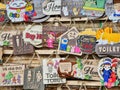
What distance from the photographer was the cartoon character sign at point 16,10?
1704 mm

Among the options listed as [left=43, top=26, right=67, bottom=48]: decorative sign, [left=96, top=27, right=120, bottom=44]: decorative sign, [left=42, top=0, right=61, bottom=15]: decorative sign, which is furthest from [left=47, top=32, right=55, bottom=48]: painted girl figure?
[left=96, top=27, right=120, bottom=44]: decorative sign

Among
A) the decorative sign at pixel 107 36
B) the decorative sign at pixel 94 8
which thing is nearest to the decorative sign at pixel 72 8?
the decorative sign at pixel 94 8

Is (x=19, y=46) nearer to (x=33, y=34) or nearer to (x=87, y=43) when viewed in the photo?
(x=33, y=34)

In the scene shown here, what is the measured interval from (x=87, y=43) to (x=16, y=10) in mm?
394

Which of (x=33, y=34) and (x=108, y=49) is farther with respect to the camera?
(x=33, y=34)

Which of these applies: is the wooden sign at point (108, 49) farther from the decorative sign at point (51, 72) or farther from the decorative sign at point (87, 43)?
the decorative sign at point (51, 72)

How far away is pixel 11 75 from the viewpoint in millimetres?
1708

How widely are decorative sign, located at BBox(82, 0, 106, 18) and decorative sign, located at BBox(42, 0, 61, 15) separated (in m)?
0.13

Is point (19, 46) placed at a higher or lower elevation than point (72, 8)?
lower

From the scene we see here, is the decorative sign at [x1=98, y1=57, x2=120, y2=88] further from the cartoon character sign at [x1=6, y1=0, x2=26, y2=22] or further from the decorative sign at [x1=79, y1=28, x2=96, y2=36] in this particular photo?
the cartoon character sign at [x1=6, y1=0, x2=26, y2=22]

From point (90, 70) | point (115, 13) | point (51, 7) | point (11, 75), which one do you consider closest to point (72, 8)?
point (51, 7)

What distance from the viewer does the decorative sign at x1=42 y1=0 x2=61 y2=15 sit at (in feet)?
5.43

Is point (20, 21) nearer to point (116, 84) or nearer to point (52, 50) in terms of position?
point (52, 50)

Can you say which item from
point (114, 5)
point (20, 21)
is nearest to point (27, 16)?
point (20, 21)
